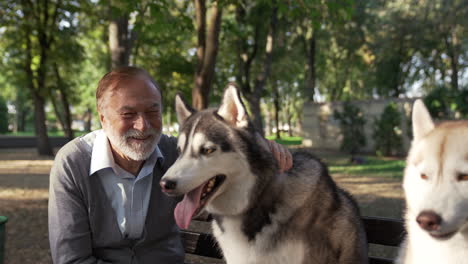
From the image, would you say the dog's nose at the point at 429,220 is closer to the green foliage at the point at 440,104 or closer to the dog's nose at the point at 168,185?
the dog's nose at the point at 168,185

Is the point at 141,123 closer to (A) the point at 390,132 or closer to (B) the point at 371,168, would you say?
(B) the point at 371,168

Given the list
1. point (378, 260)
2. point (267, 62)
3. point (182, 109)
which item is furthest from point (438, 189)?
point (267, 62)

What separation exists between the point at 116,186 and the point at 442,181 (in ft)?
7.01

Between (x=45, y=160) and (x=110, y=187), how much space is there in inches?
715

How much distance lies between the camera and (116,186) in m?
2.94

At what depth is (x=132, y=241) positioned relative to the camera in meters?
2.95

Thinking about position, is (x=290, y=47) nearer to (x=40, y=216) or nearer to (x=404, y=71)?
(x=404, y=71)

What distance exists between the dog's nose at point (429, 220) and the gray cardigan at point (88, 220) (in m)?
1.88

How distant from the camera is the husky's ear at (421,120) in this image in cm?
209

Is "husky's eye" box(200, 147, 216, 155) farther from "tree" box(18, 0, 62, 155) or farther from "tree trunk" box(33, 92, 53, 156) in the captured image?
"tree trunk" box(33, 92, 53, 156)

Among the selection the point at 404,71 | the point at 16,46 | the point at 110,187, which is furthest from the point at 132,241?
the point at 404,71

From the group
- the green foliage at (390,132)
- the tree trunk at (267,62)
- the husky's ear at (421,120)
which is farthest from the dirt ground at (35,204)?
the green foliage at (390,132)

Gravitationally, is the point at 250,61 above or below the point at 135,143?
above

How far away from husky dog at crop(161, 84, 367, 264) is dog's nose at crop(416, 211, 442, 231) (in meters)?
0.98
